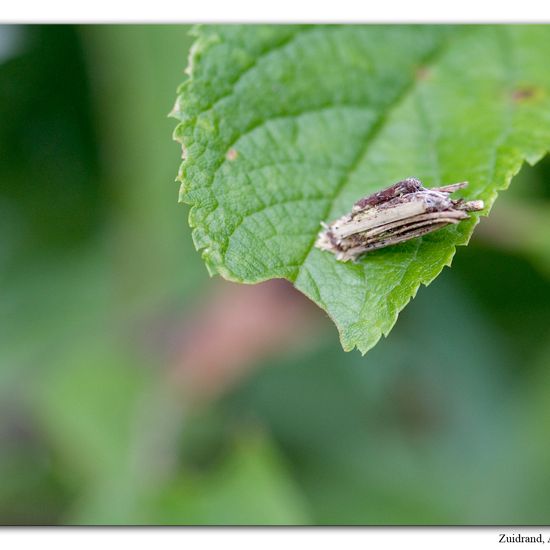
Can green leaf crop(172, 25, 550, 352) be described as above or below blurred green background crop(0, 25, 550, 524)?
above

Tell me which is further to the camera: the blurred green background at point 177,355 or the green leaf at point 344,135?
the blurred green background at point 177,355

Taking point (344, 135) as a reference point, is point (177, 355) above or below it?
below

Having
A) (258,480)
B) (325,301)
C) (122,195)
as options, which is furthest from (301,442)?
(325,301)

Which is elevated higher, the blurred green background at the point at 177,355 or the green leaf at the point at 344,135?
the green leaf at the point at 344,135

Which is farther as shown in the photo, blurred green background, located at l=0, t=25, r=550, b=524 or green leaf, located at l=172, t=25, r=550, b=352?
blurred green background, located at l=0, t=25, r=550, b=524
